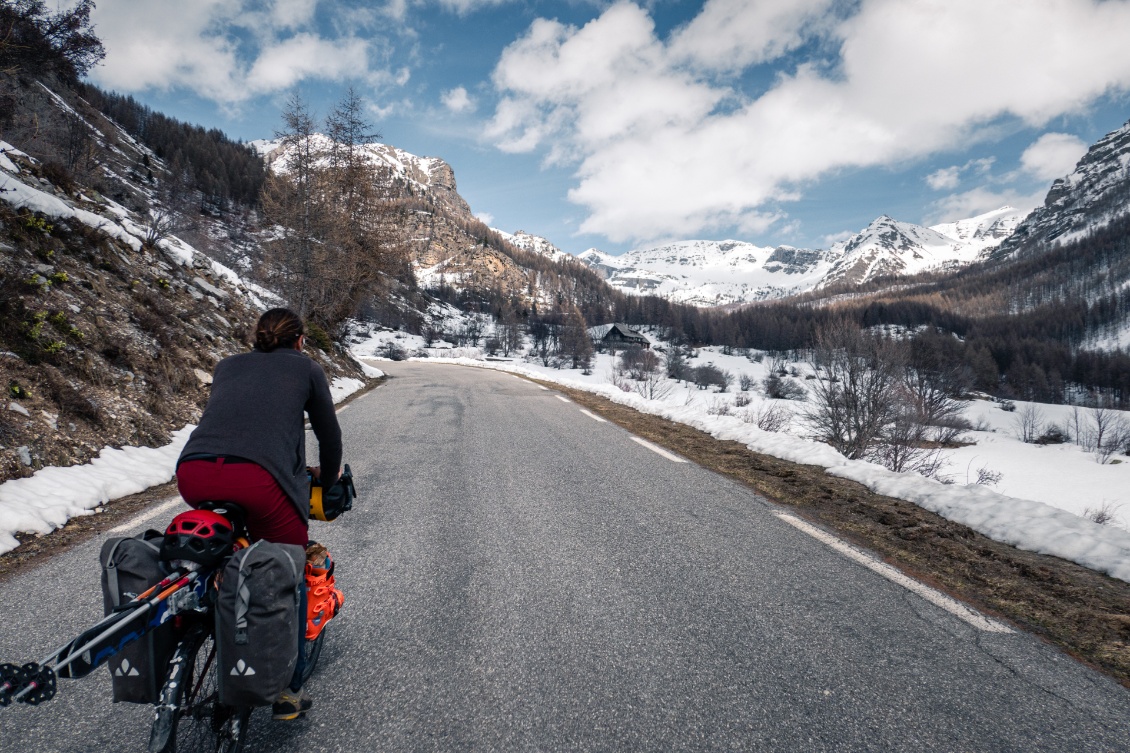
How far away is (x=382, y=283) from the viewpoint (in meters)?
22.3

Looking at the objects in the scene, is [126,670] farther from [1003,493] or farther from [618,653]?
[1003,493]

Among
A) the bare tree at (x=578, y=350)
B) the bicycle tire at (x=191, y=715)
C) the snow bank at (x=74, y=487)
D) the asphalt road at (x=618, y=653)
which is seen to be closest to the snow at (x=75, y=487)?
the snow bank at (x=74, y=487)

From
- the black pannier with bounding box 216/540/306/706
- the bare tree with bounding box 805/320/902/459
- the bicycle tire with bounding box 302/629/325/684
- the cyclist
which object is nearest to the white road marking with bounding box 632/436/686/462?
the bicycle tire with bounding box 302/629/325/684

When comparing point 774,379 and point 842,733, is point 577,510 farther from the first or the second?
point 774,379

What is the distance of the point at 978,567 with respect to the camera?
3.65 m

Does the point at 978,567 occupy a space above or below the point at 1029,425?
above

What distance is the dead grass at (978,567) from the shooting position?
2.82 metres

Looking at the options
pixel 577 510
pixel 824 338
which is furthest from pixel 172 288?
pixel 824 338

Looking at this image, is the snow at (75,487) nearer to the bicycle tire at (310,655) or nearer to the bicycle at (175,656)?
the bicycle tire at (310,655)

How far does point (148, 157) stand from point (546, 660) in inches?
4987

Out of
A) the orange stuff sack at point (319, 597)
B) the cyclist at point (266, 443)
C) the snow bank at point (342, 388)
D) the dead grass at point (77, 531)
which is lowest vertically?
the dead grass at point (77, 531)

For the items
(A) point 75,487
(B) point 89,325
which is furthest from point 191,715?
(B) point 89,325

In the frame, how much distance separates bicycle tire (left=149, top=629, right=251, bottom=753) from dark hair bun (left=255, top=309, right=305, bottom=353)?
4.24 feet

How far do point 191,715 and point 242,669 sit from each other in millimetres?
349
